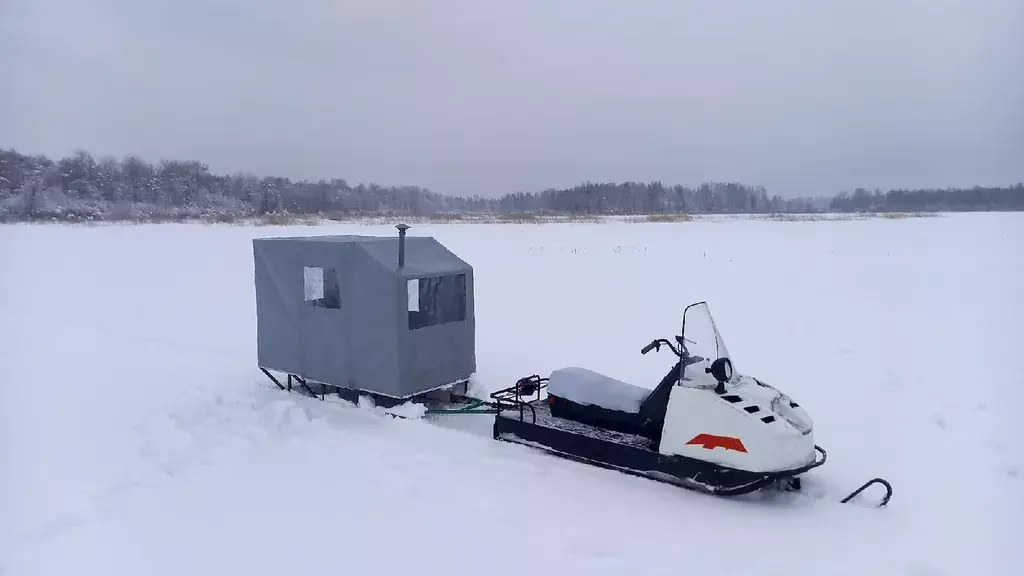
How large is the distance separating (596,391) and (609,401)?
0.18m

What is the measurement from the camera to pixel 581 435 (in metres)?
5.70

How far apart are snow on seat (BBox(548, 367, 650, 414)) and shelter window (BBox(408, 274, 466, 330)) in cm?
162

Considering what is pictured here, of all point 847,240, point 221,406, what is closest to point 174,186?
point 847,240

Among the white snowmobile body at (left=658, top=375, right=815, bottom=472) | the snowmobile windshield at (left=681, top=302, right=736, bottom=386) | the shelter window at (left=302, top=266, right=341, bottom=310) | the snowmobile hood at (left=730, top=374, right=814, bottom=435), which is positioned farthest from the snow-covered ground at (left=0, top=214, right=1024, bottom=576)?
the shelter window at (left=302, top=266, right=341, bottom=310)

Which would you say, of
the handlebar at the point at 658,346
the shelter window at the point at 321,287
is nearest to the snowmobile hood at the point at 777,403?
the handlebar at the point at 658,346

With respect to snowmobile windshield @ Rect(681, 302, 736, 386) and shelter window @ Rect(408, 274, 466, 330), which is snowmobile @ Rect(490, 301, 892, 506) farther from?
shelter window @ Rect(408, 274, 466, 330)

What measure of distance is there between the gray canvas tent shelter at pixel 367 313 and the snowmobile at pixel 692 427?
1.42 meters

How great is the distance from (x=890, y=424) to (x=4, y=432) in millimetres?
8582

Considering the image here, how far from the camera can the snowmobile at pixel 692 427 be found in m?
4.87

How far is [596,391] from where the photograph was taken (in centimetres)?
598

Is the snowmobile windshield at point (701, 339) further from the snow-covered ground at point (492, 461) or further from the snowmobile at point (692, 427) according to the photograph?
the snow-covered ground at point (492, 461)

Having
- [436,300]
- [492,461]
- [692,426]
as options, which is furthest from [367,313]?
[692,426]

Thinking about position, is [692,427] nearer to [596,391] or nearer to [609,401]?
[609,401]

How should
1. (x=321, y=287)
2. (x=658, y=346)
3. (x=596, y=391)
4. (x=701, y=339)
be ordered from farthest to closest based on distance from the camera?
1. (x=321, y=287)
2. (x=596, y=391)
3. (x=658, y=346)
4. (x=701, y=339)
